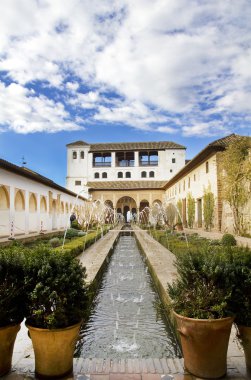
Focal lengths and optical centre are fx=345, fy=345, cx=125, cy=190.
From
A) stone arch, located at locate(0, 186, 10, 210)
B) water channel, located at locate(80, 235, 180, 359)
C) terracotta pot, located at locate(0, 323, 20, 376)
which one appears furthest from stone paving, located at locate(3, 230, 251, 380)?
stone arch, located at locate(0, 186, 10, 210)

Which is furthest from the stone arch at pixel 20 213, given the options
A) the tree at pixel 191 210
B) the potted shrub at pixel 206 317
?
the potted shrub at pixel 206 317

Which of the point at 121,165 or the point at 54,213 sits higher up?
the point at 121,165

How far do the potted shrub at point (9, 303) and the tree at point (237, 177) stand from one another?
45.1 ft

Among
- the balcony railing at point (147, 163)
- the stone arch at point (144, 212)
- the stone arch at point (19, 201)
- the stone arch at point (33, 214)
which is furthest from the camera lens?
the balcony railing at point (147, 163)

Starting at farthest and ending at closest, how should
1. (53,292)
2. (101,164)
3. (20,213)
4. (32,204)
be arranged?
(101,164) < (32,204) < (20,213) < (53,292)

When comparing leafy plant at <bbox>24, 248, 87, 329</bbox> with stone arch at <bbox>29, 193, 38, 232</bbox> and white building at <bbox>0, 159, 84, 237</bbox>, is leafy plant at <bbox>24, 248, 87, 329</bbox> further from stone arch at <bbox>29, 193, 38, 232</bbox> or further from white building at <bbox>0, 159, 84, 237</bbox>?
stone arch at <bbox>29, 193, 38, 232</bbox>

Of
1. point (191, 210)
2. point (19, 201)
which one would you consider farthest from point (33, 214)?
point (191, 210)

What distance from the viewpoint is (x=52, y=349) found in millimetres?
2836

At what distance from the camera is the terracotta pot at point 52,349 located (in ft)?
9.28

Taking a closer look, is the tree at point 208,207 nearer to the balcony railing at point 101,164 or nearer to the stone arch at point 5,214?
the stone arch at point 5,214

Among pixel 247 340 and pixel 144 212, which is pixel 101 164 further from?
pixel 247 340

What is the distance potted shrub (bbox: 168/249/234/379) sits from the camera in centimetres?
281

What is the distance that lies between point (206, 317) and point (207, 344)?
0.21 m

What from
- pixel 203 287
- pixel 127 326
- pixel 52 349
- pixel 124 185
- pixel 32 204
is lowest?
pixel 127 326
